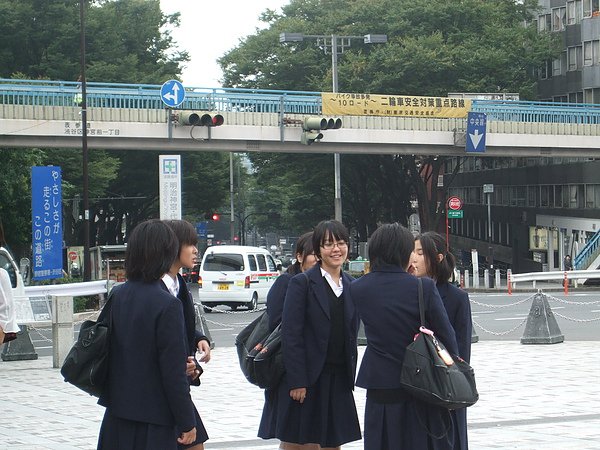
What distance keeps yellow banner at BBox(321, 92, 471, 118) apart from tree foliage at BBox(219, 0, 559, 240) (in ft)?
21.3

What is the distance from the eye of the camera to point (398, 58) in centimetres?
5072

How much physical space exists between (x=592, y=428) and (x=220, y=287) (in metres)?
22.0

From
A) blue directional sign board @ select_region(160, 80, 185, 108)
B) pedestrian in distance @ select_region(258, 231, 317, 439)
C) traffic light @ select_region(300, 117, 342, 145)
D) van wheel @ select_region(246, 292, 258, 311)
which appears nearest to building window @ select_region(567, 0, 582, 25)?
traffic light @ select_region(300, 117, 342, 145)

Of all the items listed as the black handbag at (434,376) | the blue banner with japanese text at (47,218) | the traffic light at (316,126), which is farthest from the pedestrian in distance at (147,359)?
the traffic light at (316,126)

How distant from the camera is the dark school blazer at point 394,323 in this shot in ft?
22.8

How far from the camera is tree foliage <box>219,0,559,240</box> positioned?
51.1 m

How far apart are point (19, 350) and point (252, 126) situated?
2209cm

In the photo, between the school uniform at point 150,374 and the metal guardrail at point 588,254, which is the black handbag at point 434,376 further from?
the metal guardrail at point 588,254

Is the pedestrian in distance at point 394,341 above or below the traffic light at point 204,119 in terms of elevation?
below

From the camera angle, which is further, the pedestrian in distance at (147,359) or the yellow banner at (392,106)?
the yellow banner at (392,106)

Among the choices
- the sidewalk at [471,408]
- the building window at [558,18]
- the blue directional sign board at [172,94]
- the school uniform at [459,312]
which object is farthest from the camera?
the building window at [558,18]

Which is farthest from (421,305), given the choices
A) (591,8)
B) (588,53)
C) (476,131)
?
(591,8)

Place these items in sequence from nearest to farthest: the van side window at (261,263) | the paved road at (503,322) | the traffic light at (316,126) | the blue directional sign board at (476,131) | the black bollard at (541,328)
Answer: the black bollard at (541,328), the paved road at (503,322), the van side window at (261,263), the traffic light at (316,126), the blue directional sign board at (476,131)

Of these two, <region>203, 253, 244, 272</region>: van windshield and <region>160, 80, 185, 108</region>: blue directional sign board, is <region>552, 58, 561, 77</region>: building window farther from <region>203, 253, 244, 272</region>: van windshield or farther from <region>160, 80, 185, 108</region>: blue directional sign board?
<region>203, 253, 244, 272</region>: van windshield
